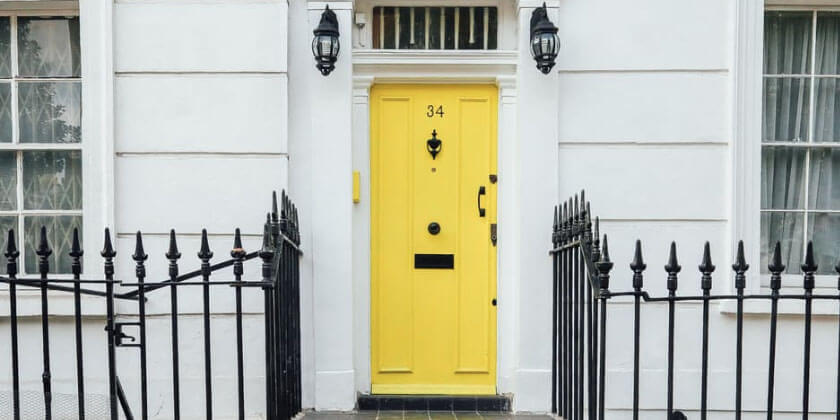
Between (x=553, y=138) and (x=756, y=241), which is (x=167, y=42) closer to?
(x=553, y=138)

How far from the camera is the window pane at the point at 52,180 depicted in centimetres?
504

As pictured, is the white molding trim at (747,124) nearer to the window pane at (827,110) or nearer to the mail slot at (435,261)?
the window pane at (827,110)

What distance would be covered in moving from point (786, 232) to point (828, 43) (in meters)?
1.37

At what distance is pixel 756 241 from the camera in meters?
4.88

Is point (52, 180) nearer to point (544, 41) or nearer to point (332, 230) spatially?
point (332, 230)

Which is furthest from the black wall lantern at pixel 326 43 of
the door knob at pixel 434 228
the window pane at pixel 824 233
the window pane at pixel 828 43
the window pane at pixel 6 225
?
the window pane at pixel 824 233

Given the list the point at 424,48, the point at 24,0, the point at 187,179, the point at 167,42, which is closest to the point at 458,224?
the point at 424,48

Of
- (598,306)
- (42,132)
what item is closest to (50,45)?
(42,132)

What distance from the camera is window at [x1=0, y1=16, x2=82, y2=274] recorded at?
502 cm

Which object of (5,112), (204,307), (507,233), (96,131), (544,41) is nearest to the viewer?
(204,307)

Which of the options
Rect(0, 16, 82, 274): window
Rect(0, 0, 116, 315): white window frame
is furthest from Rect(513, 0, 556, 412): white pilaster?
Rect(0, 16, 82, 274): window

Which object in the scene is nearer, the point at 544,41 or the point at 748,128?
the point at 544,41

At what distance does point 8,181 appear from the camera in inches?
198

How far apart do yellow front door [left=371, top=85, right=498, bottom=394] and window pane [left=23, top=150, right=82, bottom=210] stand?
6.89ft
